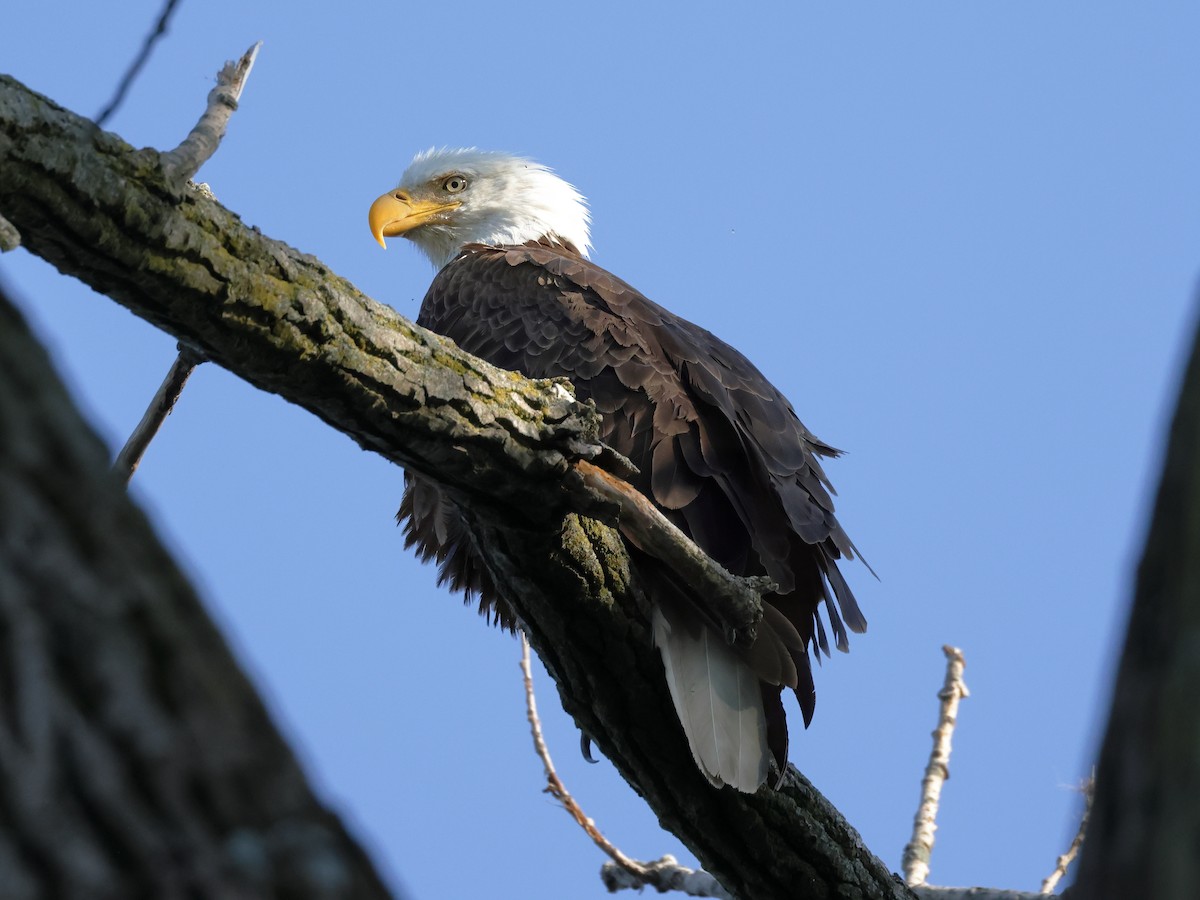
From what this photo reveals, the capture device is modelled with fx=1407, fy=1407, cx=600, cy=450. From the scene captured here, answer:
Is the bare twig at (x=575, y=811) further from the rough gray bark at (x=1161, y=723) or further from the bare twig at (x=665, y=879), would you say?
the rough gray bark at (x=1161, y=723)

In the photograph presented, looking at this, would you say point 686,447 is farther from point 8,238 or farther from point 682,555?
point 8,238

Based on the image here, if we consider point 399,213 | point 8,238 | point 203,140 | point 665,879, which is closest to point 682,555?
point 203,140

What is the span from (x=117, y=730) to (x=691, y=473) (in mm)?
3466

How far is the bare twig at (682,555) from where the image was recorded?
3553 mm

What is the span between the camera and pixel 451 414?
3.39 m

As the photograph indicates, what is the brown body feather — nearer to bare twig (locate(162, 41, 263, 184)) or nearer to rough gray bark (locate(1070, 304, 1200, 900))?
bare twig (locate(162, 41, 263, 184))

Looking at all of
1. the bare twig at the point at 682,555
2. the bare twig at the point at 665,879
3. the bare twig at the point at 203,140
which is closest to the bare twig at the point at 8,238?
the bare twig at the point at 203,140

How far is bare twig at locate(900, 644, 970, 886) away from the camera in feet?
17.4

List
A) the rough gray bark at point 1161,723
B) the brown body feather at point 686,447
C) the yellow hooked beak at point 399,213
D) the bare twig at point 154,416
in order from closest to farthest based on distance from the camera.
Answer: the rough gray bark at point 1161,723 → the bare twig at point 154,416 → the brown body feather at point 686,447 → the yellow hooked beak at point 399,213

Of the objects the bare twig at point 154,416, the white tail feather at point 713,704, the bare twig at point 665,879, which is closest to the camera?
the white tail feather at point 713,704

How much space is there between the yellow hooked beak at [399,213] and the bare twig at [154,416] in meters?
3.14

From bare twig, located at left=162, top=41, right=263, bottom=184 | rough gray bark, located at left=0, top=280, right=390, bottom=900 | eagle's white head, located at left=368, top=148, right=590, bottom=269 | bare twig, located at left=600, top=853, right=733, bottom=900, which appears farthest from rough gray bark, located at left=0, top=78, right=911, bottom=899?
eagle's white head, located at left=368, top=148, right=590, bottom=269

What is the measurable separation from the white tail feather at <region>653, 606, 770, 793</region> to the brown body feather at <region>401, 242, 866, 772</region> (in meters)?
0.08

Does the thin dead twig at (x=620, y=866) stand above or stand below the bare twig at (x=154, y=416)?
below
